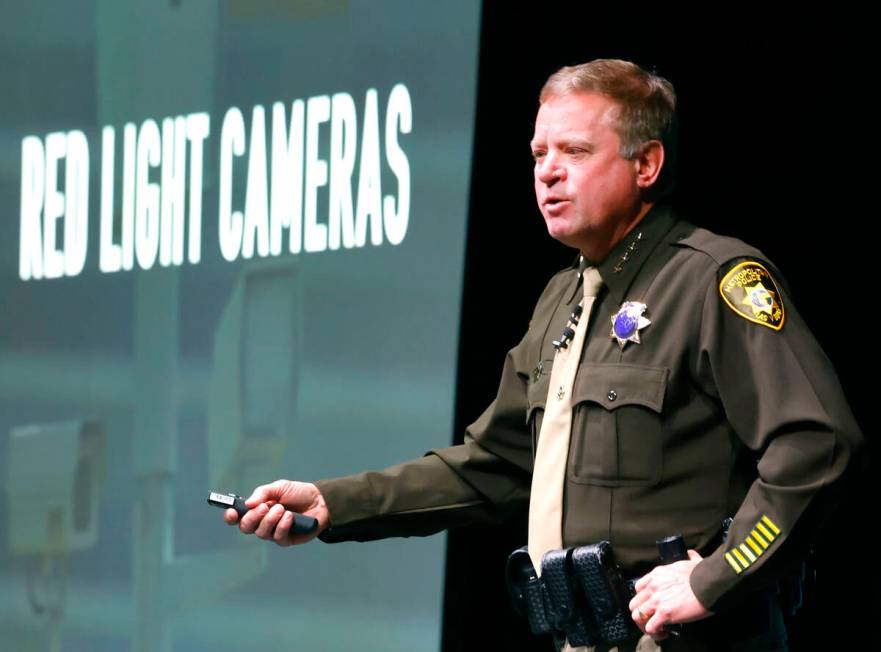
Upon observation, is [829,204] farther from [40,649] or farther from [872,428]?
[40,649]

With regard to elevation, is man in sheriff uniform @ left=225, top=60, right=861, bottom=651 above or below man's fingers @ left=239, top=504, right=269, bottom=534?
above

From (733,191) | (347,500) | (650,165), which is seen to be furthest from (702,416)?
(733,191)

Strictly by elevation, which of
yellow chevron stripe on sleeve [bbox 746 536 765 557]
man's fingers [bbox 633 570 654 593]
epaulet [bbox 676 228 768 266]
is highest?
epaulet [bbox 676 228 768 266]

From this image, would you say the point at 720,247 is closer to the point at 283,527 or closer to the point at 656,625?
the point at 656,625

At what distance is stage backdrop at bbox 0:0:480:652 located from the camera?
11.4 ft

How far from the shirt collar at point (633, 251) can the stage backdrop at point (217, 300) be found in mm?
1329

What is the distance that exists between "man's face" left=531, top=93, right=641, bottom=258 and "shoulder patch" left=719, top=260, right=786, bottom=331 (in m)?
0.22

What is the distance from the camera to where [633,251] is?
2.09 m

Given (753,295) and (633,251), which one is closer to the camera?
(753,295)

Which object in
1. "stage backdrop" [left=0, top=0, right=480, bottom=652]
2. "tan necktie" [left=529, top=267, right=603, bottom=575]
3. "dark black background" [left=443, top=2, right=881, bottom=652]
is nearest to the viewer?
"tan necktie" [left=529, top=267, right=603, bottom=575]

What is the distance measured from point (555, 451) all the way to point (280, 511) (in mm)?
419

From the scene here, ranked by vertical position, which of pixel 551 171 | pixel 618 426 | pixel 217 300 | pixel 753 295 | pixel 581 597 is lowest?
pixel 581 597

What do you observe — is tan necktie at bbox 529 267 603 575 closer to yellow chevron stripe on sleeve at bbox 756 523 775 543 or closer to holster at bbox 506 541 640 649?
holster at bbox 506 541 640 649

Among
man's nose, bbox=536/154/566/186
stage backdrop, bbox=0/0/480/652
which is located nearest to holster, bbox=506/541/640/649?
man's nose, bbox=536/154/566/186
